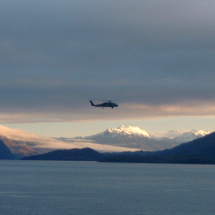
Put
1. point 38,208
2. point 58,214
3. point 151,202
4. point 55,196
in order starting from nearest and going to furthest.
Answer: point 58,214 < point 38,208 < point 151,202 < point 55,196

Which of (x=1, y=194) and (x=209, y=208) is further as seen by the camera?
(x=1, y=194)

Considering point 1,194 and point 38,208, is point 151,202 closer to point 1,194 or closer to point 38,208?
point 38,208

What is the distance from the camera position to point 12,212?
15288 cm

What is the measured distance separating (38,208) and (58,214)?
14867 mm

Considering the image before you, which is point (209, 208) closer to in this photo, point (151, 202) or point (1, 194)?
point (151, 202)

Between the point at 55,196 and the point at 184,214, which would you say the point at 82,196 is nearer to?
the point at 55,196

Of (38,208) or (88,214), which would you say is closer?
(88,214)

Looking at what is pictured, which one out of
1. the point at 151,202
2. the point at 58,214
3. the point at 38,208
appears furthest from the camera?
the point at 151,202

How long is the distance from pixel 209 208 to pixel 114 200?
32.4 metres

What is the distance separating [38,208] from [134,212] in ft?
93.9

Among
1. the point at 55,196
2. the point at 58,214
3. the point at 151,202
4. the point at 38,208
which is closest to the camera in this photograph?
the point at 58,214

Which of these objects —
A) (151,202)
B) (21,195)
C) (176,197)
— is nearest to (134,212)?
(151,202)

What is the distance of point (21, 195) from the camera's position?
198 meters

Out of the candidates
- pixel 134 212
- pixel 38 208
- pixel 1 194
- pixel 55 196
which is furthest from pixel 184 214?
pixel 1 194
